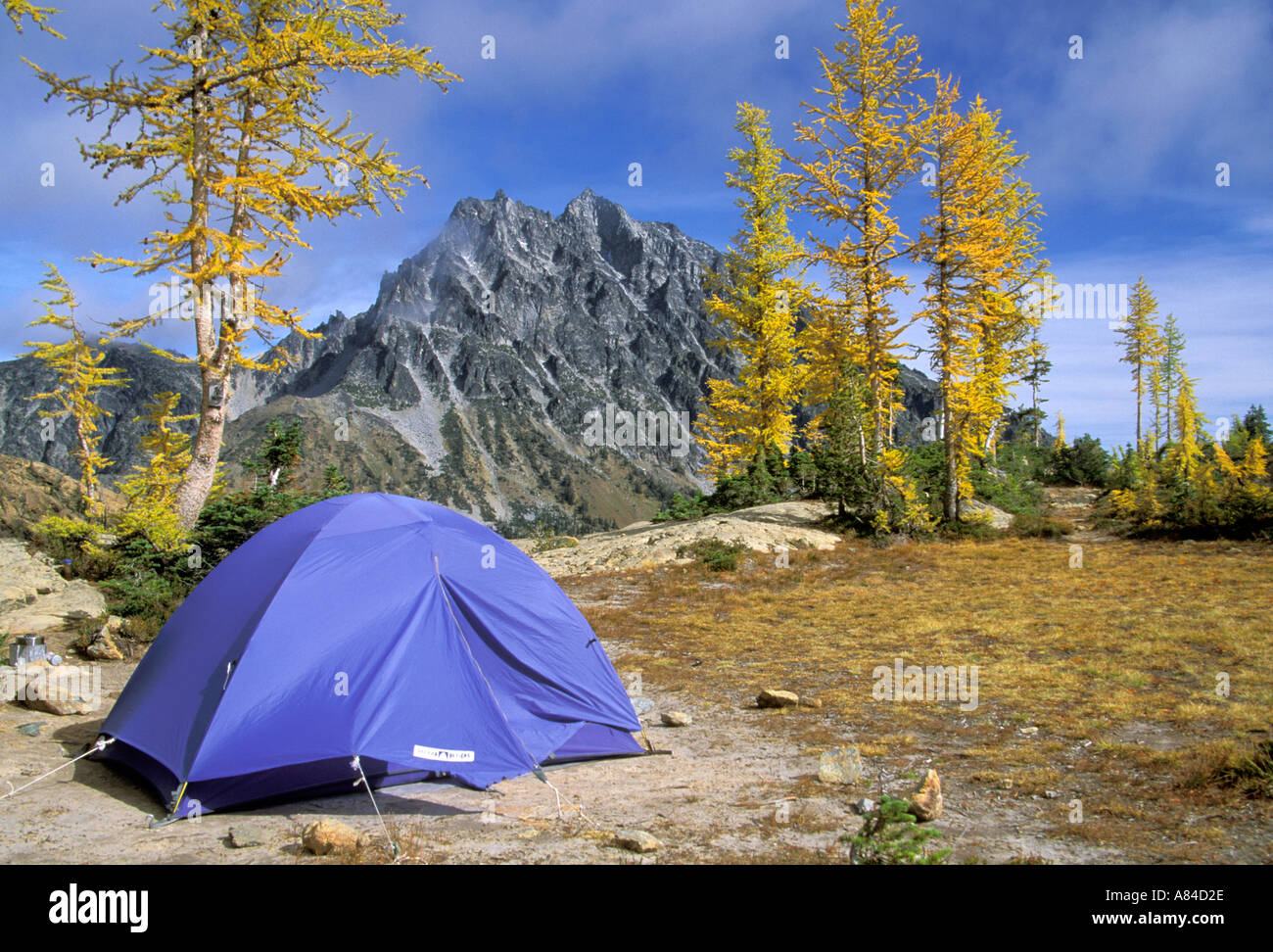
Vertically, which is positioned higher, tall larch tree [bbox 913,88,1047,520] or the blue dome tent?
tall larch tree [bbox 913,88,1047,520]

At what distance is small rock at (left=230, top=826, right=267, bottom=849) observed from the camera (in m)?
4.29

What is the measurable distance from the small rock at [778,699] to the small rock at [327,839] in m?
4.95

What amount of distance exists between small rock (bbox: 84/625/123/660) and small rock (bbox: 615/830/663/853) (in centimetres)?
885

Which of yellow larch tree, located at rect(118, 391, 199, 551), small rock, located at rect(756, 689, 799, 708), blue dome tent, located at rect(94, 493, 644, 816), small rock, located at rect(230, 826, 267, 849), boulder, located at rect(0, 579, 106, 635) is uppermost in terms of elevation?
yellow larch tree, located at rect(118, 391, 199, 551)

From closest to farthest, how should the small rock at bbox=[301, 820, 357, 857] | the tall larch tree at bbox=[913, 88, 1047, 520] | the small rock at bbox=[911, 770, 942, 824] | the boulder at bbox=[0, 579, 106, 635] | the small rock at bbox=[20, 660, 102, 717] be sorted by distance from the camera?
the small rock at bbox=[301, 820, 357, 857] → the small rock at bbox=[911, 770, 942, 824] → the small rock at bbox=[20, 660, 102, 717] → the boulder at bbox=[0, 579, 106, 635] → the tall larch tree at bbox=[913, 88, 1047, 520]

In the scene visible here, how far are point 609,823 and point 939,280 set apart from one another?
68.8ft

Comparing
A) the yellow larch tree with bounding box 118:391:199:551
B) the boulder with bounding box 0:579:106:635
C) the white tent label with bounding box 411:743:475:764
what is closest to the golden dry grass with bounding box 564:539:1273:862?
the white tent label with bounding box 411:743:475:764

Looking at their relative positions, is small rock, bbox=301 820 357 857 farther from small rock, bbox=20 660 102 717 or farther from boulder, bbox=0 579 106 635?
boulder, bbox=0 579 106 635

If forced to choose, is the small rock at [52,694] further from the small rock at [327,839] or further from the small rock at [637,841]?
the small rock at [637,841]

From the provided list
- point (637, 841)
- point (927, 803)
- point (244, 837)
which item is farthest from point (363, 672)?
point (927, 803)

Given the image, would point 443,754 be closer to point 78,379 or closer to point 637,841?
point 637,841

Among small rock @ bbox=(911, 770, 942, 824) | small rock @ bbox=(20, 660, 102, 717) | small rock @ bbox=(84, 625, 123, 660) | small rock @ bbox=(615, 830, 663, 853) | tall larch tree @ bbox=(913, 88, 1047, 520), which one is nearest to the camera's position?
small rock @ bbox=(615, 830, 663, 853)
